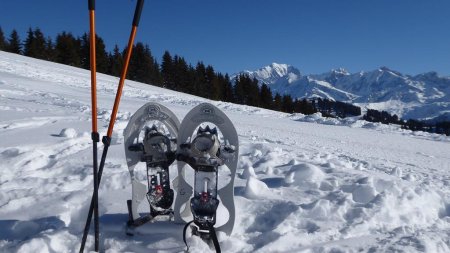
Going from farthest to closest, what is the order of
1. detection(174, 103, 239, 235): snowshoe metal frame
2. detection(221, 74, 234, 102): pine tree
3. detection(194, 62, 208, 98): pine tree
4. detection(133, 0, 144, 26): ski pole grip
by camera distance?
detection(221, 74, 234, 102): pine tree
detection(194, 62, 208, 98): pine tree
detection(174, 103, 239, 235): snowshoe metal frame
detection(133, 0, 144, 26): ski pole grip

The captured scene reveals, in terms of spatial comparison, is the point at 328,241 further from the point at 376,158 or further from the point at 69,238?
the point at 376,158

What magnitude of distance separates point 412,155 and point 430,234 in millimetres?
5768

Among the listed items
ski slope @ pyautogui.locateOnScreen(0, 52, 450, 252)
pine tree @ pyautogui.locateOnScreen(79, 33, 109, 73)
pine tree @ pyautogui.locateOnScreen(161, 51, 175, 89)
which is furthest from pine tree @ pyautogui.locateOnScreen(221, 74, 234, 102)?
ski slope @ pyautogui.locateOnScreen(0, 52, 450, 252)

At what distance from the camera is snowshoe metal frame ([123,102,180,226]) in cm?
358

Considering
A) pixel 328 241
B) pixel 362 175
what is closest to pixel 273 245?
pixel 328 241

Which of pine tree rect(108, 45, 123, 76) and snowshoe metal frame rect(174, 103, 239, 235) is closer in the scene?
snowshoe metal frame rect(174, 103, 239, 235)

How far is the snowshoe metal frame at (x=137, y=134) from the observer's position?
141 inches

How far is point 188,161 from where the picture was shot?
11.0ft

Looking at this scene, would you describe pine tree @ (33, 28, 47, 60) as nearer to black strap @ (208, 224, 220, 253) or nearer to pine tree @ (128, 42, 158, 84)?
pine tree @ (128, 42, 158, 84)

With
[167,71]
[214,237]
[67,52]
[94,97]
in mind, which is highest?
[67,52]

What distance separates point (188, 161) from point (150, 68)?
50836 mm

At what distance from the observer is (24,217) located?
3.73 metres

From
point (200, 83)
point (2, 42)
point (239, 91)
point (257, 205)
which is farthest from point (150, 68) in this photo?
point (257, 205)

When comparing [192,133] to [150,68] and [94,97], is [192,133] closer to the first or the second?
[94,97]
